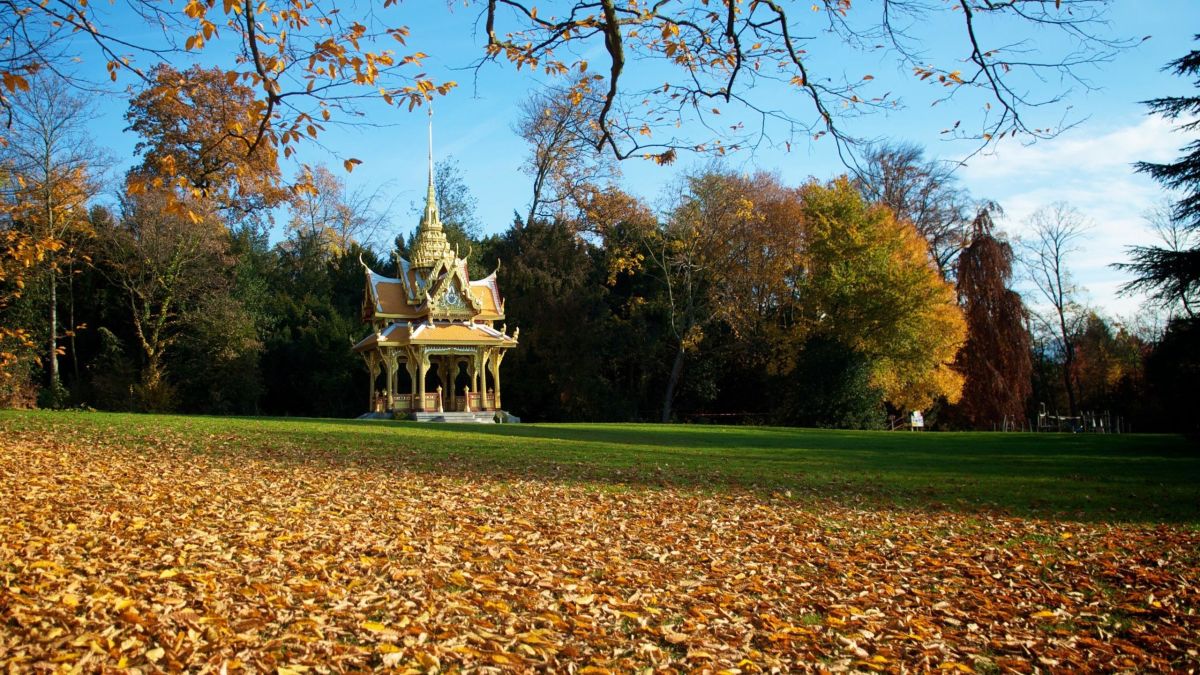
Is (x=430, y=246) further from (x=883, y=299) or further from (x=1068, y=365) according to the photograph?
(x=1068, y=365)

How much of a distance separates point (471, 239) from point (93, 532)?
38233mm

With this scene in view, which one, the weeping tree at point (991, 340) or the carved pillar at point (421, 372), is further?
the weeping tree at point (991, 340)

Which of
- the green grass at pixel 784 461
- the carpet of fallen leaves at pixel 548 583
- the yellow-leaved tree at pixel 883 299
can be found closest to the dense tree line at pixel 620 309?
the yellow-leaved tree at pixel 883 299

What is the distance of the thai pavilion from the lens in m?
28.1

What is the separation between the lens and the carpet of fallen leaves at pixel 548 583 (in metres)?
4.54

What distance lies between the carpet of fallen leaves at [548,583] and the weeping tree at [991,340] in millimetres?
31213

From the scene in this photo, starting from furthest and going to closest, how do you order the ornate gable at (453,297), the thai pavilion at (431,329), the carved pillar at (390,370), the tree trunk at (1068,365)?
the tree trunk at (1068,365) → the ornate gable at (453,297) → the carved pillar at (390,370) → the thai pavilion at (431,329)

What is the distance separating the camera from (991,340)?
37.7m

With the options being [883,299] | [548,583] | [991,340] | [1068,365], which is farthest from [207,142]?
[1068,365]

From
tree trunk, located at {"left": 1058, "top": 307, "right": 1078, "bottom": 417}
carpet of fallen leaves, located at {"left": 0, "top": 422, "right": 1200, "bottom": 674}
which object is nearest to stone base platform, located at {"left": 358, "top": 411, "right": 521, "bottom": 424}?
carpet of fallen leaves, located at {"left": 0, "top": 422, "right": 1200, "bottom": 674}

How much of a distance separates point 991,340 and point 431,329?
25280 mm

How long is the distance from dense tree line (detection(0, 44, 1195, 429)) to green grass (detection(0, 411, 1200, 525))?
13769mm

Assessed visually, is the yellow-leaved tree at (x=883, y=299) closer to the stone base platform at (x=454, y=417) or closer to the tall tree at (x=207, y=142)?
the stone base platform at (x=454, y=417)

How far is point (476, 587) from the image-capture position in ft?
18.5
